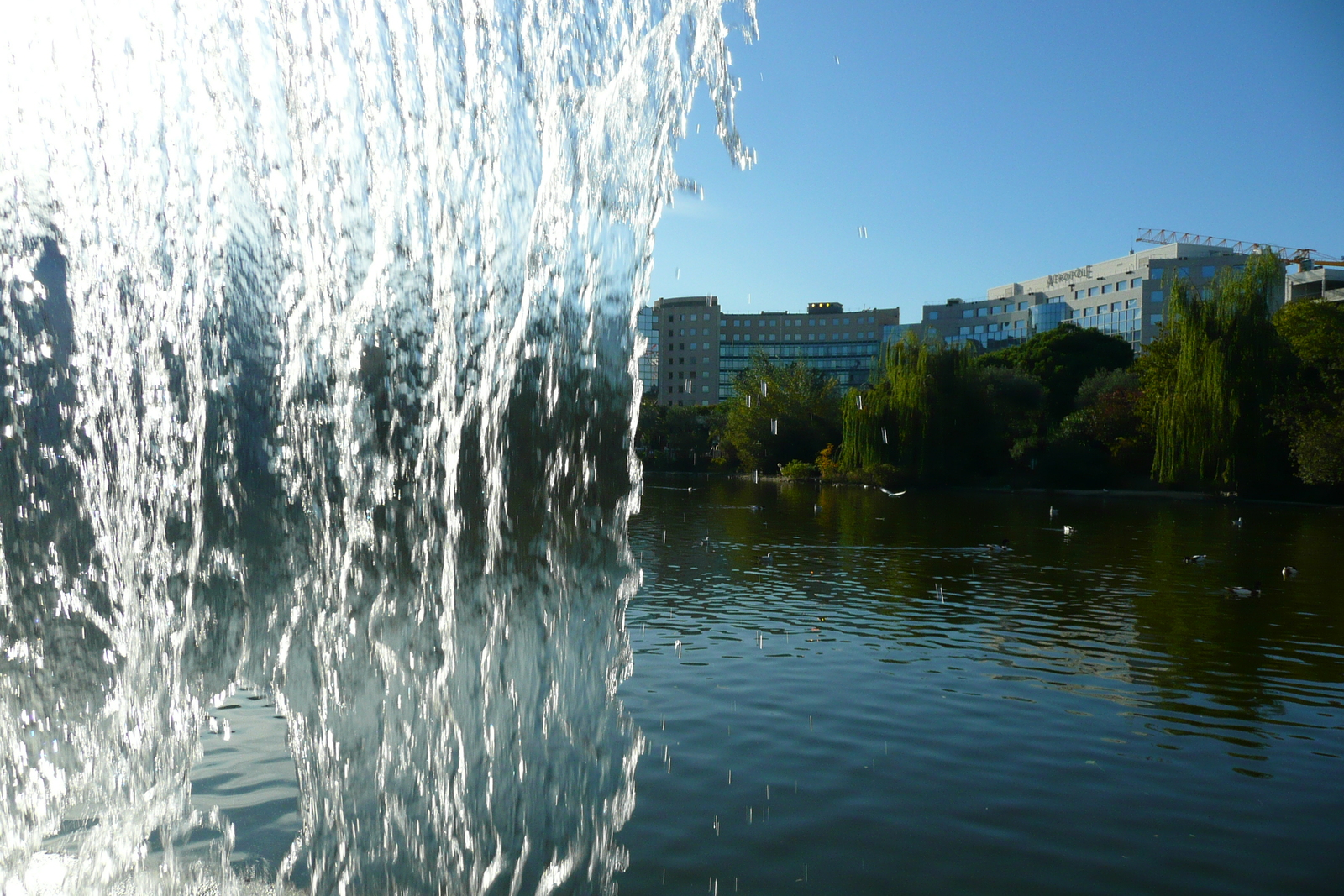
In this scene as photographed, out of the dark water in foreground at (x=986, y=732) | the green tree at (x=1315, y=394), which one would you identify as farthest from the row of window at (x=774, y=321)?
the dark water in foreground at (x=986, y=732)

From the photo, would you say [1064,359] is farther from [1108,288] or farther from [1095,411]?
[1108,288]

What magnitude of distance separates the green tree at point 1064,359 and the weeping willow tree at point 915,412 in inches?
549

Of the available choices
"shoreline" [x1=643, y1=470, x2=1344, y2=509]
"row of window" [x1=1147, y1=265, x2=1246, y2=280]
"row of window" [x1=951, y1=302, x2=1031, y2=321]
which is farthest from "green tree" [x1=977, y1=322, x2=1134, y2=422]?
"row of window" [x1=951, y1=302, x2=1031, y2=321]

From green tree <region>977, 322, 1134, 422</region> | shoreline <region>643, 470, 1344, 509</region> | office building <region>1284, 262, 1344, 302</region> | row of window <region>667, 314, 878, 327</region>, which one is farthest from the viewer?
row of window <region>667, 314, 878, 327</region>

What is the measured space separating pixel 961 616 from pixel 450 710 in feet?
28.5

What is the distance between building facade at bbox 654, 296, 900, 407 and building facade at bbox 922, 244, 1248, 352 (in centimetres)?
1915

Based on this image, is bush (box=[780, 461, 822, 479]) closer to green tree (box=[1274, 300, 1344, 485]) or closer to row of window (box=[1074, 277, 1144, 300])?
green tree (box=[1274, 300, 1344, 485])

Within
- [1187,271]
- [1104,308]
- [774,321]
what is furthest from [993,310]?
[774,321]

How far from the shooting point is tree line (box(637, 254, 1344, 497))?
1764 inches

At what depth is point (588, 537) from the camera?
30.5 metres

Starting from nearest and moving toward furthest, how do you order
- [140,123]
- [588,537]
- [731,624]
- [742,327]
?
1. [140,123]
2. [731,624]
3. [588,537]
4. [742,327]

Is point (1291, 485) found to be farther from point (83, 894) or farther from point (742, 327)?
point (742, 327)

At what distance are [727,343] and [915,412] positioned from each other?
4540 inches

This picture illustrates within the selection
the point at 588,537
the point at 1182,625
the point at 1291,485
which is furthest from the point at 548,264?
the point at 1291,485
